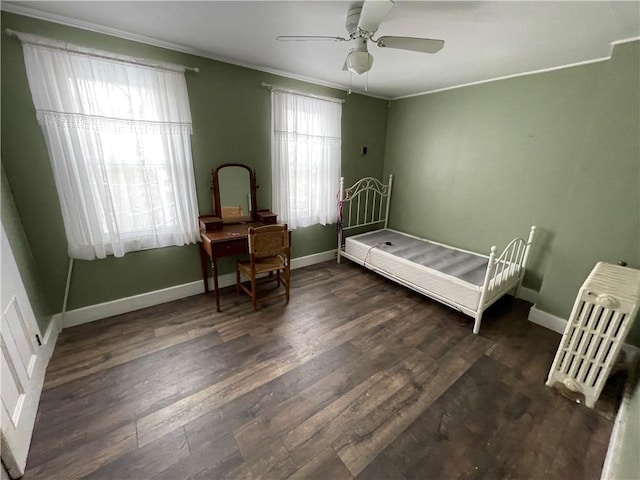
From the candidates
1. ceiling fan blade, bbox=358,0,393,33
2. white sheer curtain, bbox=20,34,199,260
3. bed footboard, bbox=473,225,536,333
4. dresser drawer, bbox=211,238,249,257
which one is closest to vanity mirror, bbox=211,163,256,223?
white sheer curtain, bbox=20,34,199,260

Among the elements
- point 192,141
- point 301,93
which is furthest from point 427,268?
point 192,141

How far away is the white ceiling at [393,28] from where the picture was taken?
1568mm

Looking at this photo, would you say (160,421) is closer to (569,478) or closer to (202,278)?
(202,278)

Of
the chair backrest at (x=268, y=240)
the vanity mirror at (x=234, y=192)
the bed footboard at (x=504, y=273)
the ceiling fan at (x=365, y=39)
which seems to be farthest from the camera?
the vanity mirror at (x=234, y=192)

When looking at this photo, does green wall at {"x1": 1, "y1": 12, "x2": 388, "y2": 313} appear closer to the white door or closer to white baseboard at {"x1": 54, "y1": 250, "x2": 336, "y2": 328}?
white baseboard at {"x1": 54, "y1": 250, "x2": 336, "y2": 328}

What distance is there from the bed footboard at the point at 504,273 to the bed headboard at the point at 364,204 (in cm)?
183

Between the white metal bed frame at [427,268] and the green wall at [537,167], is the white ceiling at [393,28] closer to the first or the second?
the green wall at [537,167]

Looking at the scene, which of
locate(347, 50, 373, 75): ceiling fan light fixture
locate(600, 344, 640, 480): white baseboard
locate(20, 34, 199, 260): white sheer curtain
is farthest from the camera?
locate(20, 34, 199, 260): white sheer curtain

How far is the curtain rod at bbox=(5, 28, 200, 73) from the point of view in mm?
1750

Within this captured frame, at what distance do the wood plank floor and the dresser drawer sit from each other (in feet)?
2.00

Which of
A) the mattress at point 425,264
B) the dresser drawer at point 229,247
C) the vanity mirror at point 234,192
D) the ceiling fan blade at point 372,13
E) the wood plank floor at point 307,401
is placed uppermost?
the ceiling fan blade at point 372,13

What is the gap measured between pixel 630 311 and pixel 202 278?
11.3 feet

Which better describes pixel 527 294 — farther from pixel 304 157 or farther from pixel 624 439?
pixel 304 157

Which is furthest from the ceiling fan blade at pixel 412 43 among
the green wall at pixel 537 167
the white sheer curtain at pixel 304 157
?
the white sheer curtain at pixel 304 157
